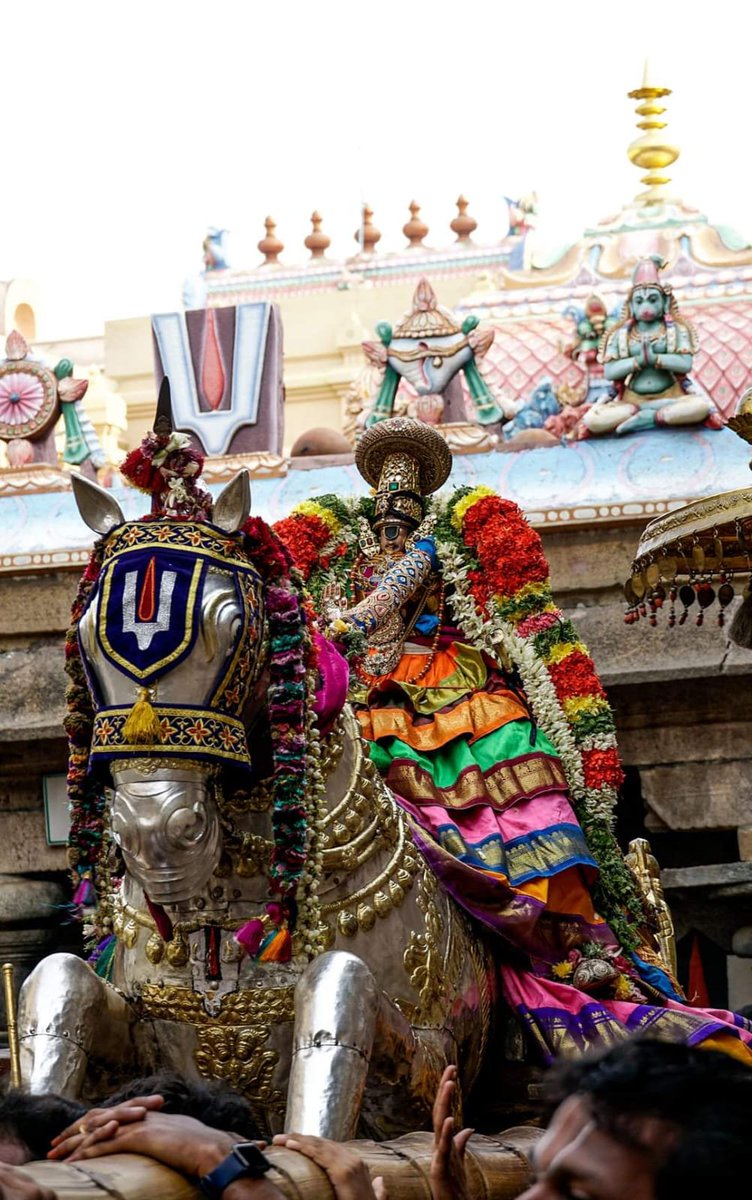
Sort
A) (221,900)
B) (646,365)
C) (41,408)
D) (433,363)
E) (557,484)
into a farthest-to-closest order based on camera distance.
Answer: (41,408) < (433,363) < (646,365) < (557,484) < (221,900)

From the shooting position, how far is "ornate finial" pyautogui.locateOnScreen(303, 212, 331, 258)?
886 inches

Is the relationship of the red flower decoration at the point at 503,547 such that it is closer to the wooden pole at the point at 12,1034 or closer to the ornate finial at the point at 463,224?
the wooden pole at the point at 12,1034

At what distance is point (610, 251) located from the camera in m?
17.5

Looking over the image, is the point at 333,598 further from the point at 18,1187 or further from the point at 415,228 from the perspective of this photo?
the point at 415,228

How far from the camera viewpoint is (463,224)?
22.2m

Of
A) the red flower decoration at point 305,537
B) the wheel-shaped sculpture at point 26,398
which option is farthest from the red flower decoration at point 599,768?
the wheel-shaped sculpture at point 26,398

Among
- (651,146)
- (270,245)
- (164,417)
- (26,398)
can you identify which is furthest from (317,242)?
(164,417)

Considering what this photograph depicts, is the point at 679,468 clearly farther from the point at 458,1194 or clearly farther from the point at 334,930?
the point at 458,1194

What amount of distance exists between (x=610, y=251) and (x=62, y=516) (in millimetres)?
8108

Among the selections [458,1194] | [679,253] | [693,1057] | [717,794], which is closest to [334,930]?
[458,1194]

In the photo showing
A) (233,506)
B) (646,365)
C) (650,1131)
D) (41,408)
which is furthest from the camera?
(41,408)

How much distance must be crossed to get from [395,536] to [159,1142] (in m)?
3.72

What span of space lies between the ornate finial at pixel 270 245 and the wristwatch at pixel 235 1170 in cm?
2001

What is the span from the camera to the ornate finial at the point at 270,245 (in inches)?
890
